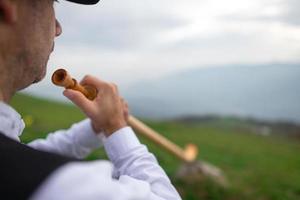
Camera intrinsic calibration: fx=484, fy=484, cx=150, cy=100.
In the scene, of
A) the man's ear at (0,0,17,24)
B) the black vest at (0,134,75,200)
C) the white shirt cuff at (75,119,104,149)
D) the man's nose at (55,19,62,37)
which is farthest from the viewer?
the white shirt cuff at (75,119,104,149)

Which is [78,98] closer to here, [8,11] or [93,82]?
[93,82]

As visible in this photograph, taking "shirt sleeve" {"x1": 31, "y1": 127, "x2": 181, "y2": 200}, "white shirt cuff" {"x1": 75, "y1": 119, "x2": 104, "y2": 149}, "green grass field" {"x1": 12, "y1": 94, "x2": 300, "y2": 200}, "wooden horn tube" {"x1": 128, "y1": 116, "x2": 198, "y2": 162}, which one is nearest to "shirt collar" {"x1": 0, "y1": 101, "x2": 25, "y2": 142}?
"shirt sleeve" {"x1": 31, "y1": 127, "x2": 181, "y2": 200}

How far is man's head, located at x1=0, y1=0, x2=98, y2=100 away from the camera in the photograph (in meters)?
1.13

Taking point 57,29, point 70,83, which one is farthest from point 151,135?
point 57,29

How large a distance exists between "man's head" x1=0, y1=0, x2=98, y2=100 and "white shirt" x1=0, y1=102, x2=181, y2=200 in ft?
0.28

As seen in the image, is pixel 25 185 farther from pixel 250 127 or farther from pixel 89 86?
pixel 250 127

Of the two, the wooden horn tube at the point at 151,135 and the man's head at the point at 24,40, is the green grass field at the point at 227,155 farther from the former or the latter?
the man's head at the point at 24,40

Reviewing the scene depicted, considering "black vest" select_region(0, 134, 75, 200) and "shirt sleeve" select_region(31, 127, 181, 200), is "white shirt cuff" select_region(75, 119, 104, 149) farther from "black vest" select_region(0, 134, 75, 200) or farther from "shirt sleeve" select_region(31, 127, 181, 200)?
"black vest" select_region(0, 134, 75, 200)

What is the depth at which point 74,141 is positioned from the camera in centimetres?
224

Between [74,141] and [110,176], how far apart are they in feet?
3.86

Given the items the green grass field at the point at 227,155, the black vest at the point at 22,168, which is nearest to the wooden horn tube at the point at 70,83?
the black vest at the point at 22,168

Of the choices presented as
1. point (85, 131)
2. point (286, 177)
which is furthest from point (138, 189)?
point (286, 177)

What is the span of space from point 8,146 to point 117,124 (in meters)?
0.61

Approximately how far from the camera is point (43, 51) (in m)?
1.24
